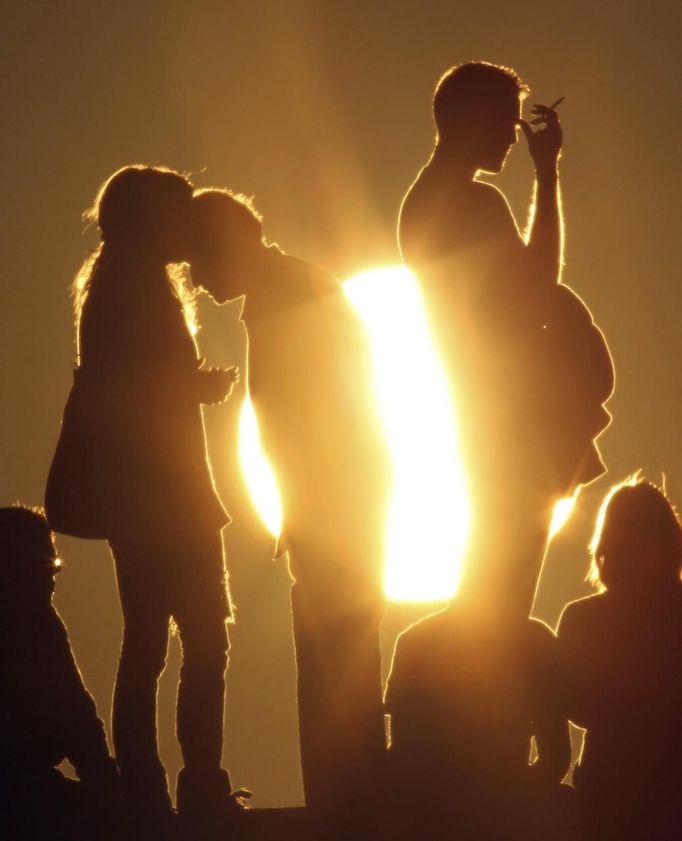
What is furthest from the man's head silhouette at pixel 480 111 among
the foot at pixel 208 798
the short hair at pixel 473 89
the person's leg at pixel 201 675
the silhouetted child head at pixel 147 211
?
the foot at pixel 208 798

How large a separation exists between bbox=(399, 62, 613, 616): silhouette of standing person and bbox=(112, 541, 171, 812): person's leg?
47.8 inches

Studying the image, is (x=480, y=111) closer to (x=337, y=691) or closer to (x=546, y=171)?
(x=546, y=171)

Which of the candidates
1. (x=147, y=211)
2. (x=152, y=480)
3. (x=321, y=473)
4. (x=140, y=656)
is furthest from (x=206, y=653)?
(x=147, y=211)

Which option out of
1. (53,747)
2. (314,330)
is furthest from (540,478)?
(53,747)

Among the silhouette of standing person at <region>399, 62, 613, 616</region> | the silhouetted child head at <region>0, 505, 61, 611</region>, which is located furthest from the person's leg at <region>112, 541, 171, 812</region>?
the silhouette of standing person at <region>399, 62, 613, 616</region>

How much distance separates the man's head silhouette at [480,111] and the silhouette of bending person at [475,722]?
5.84 feet

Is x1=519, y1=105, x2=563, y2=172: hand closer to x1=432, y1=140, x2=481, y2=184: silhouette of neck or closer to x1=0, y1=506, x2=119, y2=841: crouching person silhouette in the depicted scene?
x1=432, y1=140, x2=481, y2=184: silhouette of neck

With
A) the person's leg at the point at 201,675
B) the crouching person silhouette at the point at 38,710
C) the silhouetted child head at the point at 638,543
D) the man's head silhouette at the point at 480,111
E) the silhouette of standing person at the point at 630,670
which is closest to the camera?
the silhouette of standing person at the point at 630,670

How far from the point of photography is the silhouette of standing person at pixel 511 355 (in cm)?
645

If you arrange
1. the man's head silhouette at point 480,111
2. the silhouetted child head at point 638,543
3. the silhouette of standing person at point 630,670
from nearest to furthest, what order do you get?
the silhouette of standing person at point 630,670 → the silhouetted child head at point 638,543 → the man's head silhouette at point 480,111

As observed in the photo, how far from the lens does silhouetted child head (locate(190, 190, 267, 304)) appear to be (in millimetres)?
6488

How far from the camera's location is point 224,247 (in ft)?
21.3

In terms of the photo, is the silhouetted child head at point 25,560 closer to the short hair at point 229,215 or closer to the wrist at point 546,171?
the short hair at point 229,215

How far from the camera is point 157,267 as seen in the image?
256 inches
